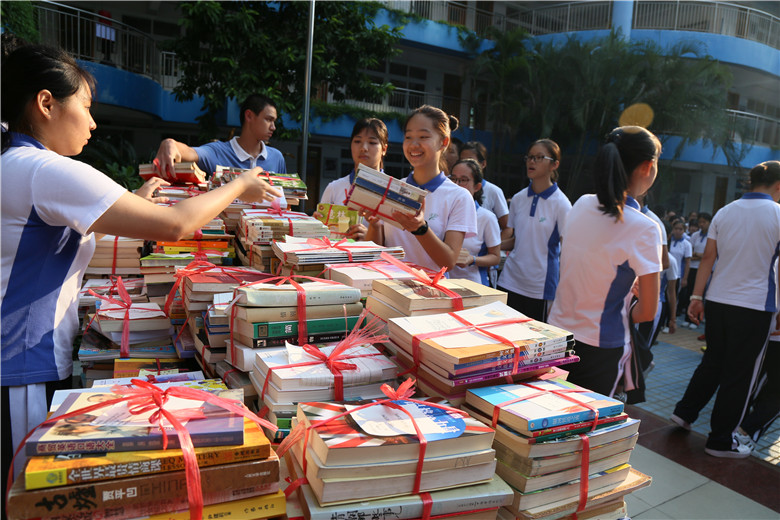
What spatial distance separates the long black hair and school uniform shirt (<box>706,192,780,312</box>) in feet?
12.8

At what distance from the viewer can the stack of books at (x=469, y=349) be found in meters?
1.14

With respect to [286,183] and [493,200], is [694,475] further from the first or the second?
[286,183]

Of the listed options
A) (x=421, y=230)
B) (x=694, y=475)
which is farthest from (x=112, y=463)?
(x=694, y=475)

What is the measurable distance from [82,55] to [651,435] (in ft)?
39.9

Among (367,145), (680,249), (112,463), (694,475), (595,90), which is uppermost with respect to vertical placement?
(595,90)

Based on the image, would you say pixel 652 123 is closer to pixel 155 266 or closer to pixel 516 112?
pixel 516 112

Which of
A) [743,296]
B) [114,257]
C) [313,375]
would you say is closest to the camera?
[313,375]

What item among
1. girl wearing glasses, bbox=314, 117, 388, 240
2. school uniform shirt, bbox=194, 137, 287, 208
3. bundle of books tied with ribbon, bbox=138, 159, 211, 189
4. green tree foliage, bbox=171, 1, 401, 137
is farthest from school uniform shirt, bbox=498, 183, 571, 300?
green tree foliage, bbox=171, 1, 401, 137

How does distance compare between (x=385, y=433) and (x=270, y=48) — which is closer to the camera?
(x=385, y=433)

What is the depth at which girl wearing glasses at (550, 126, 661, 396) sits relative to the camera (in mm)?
2131

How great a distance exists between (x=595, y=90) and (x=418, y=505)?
17273 mm

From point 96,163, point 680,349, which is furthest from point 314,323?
point 96,163

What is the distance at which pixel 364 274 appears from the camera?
163 cm

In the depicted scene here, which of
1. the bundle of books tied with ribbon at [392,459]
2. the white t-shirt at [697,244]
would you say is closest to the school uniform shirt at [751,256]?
the bundle of books tied with ribbon at [392,459]
